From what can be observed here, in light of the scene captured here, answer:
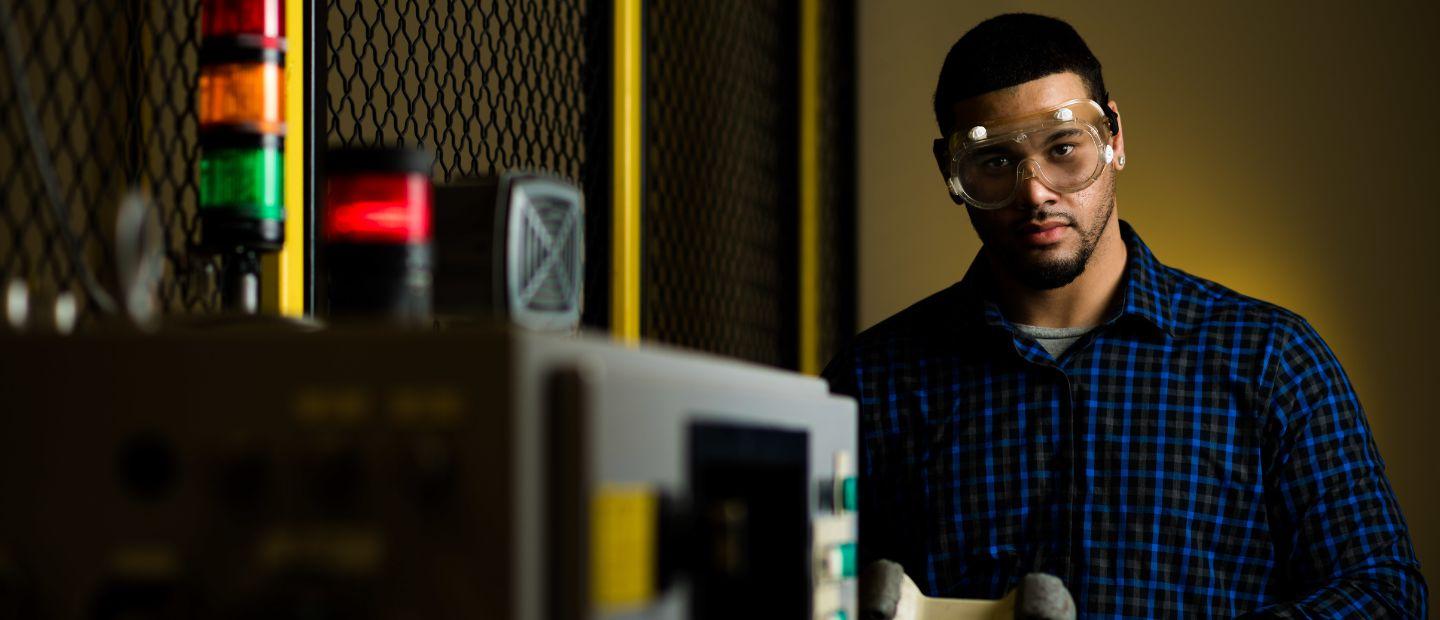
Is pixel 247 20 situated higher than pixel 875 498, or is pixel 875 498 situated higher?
pixel 247 20

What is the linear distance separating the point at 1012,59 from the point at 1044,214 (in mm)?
220

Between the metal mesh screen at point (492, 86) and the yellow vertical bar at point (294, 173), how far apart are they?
0.38 m

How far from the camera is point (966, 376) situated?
1.99m

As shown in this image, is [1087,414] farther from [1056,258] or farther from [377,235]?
[377,235]

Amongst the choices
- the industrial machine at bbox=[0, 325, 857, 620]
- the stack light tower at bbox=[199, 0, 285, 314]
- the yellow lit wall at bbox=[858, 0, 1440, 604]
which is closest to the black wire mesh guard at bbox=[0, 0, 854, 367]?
the stack light tower at bbox=[199, 0, 285, 314]

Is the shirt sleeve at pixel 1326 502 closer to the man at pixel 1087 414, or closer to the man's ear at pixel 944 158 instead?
the man at pixel 1087 414

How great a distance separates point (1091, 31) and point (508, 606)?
2.93m

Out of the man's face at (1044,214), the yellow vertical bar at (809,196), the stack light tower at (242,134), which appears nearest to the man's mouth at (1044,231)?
the man's face at (1044,214)

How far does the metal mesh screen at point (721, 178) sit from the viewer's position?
9.57 feet

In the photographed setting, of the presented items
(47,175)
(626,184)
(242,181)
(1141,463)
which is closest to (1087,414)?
(1141,463)

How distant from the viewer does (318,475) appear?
66cm

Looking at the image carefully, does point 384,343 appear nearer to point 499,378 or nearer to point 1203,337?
point 499,378

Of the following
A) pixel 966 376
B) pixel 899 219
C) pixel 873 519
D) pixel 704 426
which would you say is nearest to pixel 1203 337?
pixel 966 376

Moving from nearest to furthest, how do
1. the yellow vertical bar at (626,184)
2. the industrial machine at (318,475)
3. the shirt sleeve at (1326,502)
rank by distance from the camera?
1. the industrial machine at (318,475)
2. the shirt sleeve at (1326,502)
3. the yellow vertical bar at (626,184)
